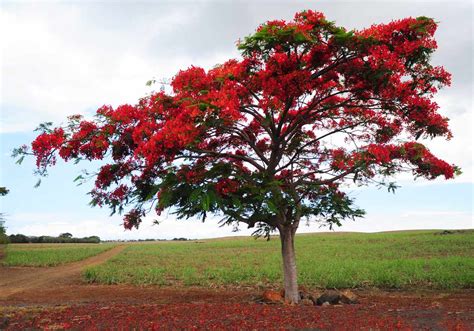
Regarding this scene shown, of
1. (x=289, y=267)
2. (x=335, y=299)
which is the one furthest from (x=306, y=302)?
(x=289, y=267)

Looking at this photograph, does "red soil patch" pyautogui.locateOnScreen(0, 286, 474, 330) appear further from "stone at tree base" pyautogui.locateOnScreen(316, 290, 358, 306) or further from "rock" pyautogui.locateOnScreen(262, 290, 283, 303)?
"rock" pyautogui.locateOnScreen(262, 290, 283, 303)

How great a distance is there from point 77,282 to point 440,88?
20732 mm

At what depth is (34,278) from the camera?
27453 millimetres

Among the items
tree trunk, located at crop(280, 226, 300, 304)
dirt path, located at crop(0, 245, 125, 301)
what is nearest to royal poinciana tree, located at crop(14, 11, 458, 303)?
tree trunk, located at crop(280, 226, 300, 304)

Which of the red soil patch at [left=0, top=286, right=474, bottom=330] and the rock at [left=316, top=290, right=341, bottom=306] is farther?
the rock at [left=316, top=290, right=341, bottom=306]

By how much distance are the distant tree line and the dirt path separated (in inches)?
1120

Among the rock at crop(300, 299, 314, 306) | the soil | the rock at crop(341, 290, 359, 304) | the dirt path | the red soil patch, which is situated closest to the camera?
the red soil patch

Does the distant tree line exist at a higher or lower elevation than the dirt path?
higher

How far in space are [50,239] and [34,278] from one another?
40283 mm

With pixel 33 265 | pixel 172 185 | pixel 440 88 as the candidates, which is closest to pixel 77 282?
pixel 33 265

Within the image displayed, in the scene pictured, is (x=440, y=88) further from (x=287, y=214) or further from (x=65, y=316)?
(x=65, y=316)

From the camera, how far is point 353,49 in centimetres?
1275

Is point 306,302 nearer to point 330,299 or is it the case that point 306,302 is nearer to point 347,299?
point 330,299

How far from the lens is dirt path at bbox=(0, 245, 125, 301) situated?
23.5 metres
